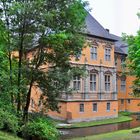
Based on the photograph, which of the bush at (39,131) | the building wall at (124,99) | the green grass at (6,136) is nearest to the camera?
the green grass at (6,136)

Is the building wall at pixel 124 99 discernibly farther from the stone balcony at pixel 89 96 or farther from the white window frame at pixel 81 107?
the white window frame at pixel 81 107

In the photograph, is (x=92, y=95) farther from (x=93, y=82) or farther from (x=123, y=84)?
(x=123, y=84)

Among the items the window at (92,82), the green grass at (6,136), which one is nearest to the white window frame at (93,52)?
the window at (92,82)

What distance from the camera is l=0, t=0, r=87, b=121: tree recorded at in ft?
45.3

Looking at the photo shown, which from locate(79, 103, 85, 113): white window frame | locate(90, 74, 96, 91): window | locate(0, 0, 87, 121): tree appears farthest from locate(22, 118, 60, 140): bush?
locate(90, 74, 96, 91): window

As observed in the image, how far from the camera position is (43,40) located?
1423 centimetres

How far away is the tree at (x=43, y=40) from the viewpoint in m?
13.8

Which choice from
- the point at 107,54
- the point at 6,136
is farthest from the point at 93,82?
the point at 6,136

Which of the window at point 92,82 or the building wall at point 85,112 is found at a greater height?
the window at point 92,82

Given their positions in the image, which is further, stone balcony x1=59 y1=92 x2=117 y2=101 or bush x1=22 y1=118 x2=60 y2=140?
stone balcony x1=59 y1=92 x2=117 y2=101

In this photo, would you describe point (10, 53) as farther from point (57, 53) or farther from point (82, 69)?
point (82, 69)

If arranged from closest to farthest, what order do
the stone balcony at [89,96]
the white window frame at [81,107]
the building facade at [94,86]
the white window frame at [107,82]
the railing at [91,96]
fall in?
1. the stone balcony at [89,96]
2. the railing at [91,96]
3. the building facade at [94,86]
4. the white window frame at [81,107]
5. the white window frame at [107,82]

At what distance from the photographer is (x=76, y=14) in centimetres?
1450

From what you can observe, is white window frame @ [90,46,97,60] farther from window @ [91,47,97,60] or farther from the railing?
the railing
